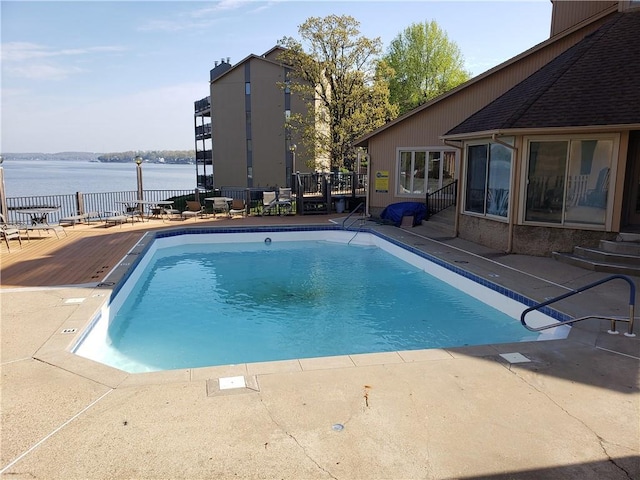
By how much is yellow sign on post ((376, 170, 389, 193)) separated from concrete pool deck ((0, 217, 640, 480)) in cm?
1152

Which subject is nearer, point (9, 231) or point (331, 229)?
point (9, 231)

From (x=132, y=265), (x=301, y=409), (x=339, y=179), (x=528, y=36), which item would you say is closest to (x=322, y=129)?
(x=339, y=179)

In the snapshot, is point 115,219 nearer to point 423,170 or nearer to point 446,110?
point 423,170

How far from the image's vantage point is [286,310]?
805 centimetres

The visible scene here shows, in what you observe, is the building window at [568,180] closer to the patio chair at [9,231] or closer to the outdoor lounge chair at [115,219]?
the patio chair at [9,231]

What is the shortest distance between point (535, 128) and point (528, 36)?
389 inches

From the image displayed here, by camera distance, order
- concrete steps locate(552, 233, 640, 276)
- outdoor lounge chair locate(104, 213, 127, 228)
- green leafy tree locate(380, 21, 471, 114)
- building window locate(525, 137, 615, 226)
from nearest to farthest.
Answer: concrete steps locate(552, 233, 640, 276)
building window locate(525, 137, 615, 226)
outdoor lounge chair locate(104, 213, 127, 228)
green leafy tree locate(380, 21, 471, 114)

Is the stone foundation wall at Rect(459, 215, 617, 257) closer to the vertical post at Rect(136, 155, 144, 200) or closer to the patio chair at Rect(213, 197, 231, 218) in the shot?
the patio chair at Rect(213, 197, 231, 218)

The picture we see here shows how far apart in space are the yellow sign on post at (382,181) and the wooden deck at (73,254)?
12.2ft

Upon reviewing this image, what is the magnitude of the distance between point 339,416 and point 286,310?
459cm

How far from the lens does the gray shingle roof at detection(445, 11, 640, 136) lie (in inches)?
337

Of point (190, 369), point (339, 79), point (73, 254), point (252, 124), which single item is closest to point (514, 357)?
point (190, 369)

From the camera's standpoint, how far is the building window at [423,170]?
50.2 feet

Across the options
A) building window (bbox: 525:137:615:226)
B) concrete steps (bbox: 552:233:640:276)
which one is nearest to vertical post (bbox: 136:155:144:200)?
building window (bbox: 525:137:615:226)
